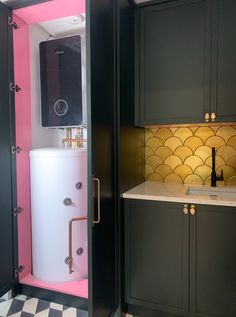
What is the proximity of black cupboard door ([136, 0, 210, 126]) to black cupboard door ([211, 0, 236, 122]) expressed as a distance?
0.05 m

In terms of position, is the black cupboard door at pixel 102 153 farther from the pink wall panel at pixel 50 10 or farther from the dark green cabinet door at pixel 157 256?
the pink wall panel at pixel 50 10

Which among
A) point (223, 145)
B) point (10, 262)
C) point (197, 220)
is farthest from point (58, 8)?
point (10, 262)

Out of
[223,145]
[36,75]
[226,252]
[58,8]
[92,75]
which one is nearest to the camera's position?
[92,75]

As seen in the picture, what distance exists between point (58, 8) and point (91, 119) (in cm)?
A: 110

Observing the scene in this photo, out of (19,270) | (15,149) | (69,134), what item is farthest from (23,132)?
(19,270)

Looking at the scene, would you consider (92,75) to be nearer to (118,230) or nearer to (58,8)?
(58,8)

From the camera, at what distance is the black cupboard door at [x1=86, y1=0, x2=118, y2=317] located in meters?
1.22

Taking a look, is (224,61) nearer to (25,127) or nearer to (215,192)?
(215,192)

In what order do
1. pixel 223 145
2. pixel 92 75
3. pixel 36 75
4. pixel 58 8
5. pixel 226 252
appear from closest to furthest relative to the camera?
1. pixel 92 75
2. pixel 226 252
3. pixel 58 8
4. pixel 223 145
5. pixel 36 75

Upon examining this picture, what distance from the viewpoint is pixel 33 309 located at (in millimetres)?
1749

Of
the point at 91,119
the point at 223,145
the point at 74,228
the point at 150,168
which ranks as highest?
the point at 91,119

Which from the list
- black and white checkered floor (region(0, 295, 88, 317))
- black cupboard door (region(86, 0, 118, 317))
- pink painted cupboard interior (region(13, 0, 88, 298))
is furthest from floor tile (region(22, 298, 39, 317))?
black cupboard door (region(86, 0, 118, 317))

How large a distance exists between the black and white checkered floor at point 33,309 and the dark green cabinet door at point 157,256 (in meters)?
0.48

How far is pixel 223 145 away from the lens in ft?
6.16
